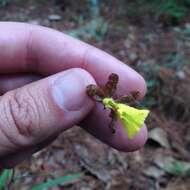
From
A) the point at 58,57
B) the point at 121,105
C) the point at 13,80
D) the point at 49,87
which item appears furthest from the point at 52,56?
the point at 121,105

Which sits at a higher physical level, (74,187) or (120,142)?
(120,142)

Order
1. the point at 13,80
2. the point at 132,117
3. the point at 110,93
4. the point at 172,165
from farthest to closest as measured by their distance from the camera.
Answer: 1. the point at 172,165
2. the point at 13,80
3. the point at 110,93
4. the point at 132,117

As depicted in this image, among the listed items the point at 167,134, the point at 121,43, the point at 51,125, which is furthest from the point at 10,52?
the point at 121,43

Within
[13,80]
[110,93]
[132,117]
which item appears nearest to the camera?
[132,117]

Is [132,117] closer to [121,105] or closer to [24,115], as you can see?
[121,105]

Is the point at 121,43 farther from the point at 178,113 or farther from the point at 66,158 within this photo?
the point at 66,158

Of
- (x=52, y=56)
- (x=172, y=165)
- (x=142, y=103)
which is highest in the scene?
(x=52, y=56)

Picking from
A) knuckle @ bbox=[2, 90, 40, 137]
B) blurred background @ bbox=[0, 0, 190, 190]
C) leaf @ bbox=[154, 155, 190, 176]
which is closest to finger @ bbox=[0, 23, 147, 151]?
blurred background @ bbox=[0, 0, 190, 190]
